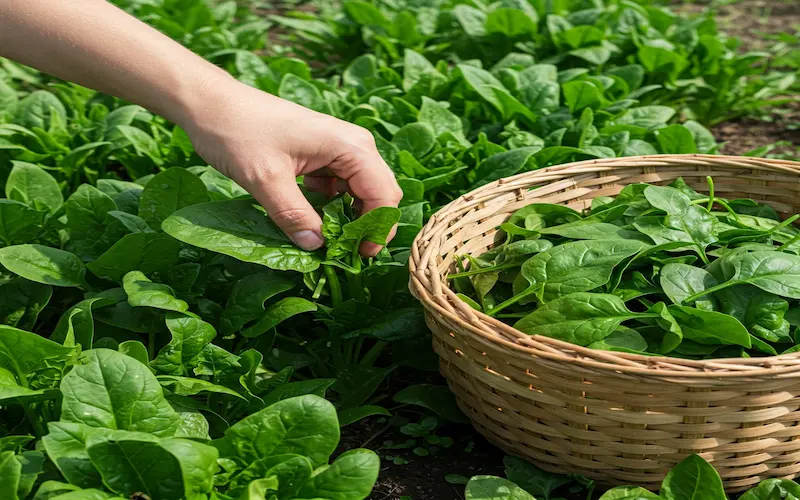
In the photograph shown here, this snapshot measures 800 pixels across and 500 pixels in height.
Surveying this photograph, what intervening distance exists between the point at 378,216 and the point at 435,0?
2.66 metres

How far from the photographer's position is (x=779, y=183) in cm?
217

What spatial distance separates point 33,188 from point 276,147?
96 centimetres

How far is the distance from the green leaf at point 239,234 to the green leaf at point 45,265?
37cm

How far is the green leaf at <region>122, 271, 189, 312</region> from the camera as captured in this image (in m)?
1.78

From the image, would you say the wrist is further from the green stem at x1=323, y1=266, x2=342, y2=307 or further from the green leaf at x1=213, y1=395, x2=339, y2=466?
the green leaf at x1=213, y1=395, x2=339, y2=466

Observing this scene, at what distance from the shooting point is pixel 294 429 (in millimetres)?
1519

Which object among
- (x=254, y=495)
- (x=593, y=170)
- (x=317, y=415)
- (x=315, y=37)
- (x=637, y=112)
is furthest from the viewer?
(x=315, y=37)

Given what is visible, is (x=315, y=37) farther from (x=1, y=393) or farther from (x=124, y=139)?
Answer: (x=1, y=393)

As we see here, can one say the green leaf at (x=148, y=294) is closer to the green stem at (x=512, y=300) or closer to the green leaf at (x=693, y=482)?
the green stem at (x=512, y=300)

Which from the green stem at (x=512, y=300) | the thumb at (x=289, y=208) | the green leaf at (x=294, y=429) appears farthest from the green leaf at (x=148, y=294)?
the green stem at (x=512, y=300)

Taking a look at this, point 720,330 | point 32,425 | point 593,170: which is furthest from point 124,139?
point 720,330

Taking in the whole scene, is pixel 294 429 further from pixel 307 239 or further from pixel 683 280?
pixel 683 280

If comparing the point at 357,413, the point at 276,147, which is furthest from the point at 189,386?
the point at 276,147

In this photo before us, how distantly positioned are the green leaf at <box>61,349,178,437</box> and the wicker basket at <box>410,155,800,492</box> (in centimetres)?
52
